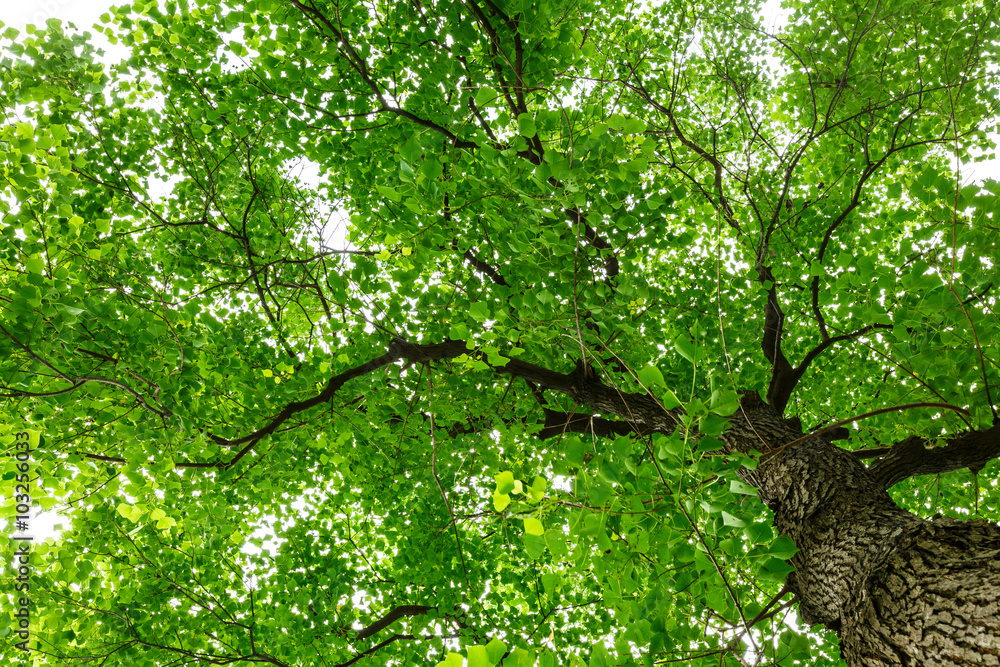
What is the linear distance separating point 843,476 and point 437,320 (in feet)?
9.92

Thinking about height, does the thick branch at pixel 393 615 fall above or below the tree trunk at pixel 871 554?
above

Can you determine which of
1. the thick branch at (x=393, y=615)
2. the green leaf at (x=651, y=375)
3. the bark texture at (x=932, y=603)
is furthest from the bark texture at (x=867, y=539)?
the thick branch at (x=393, y=615)

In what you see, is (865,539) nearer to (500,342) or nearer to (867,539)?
(867,539)

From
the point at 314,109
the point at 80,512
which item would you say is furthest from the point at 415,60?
the point at 80,512

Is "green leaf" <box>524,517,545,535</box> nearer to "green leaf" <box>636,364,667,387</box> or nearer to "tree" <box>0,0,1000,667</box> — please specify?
"tree" <box>0,0,1000,667</box>

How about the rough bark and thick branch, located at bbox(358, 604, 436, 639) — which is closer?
the rough bark

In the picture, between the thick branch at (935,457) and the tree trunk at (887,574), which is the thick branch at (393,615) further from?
the thick branch at (935,457)

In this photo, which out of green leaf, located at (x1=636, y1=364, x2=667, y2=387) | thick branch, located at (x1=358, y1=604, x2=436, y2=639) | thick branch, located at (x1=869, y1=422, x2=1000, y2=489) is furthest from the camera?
thick branch, located at (x1=358, y1=604, x2=436, y2=639)

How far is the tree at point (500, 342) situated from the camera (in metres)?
2.03

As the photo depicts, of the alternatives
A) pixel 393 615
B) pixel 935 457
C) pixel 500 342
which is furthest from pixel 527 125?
pixel 393 615

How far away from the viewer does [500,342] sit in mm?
3885

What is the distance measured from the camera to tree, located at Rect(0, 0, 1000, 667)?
203 cm

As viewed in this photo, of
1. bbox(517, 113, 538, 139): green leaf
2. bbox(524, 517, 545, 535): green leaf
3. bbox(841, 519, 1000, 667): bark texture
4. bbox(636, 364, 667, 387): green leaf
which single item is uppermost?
bbox(517, 113, 538, 139): green leaf

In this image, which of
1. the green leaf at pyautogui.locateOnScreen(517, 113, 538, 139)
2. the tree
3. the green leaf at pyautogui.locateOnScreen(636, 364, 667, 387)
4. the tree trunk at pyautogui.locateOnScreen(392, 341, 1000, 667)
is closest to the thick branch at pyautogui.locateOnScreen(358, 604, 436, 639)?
the tree
